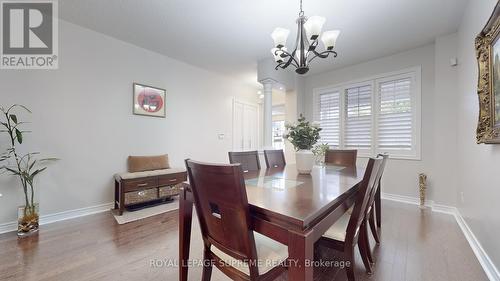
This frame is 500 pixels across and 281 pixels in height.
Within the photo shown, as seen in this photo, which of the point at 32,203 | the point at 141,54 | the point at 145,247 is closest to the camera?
the point at 145,247

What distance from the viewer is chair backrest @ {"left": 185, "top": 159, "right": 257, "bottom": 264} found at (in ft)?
2.90

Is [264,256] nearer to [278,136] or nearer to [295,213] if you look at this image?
[295,213]

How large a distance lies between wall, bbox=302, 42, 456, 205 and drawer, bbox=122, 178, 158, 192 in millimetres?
3918

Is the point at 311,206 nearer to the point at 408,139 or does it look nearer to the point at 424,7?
the point at 424,7

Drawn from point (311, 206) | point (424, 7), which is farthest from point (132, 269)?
point (424, 7)

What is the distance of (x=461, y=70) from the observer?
2670 mm

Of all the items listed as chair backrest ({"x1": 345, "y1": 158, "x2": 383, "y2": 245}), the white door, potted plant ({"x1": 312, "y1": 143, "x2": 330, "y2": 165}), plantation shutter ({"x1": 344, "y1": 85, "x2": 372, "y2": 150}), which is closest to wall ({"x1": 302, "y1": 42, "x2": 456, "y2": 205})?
plantation shutter ({"x1": 344, "y1": 85, "x2": 372, "y2": 150})

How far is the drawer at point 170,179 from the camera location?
3161 mm

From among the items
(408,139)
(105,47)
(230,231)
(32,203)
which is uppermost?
(105,47)

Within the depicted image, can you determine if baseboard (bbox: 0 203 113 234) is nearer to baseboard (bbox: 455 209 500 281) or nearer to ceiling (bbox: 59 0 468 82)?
ceiling (bbox: 59 0 468 82)

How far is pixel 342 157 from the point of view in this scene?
2.82m

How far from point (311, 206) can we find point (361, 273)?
1174mm

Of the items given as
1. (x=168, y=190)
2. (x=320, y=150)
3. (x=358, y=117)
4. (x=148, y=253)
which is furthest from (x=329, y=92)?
(x=148, y=253)

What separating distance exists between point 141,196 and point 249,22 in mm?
2952
